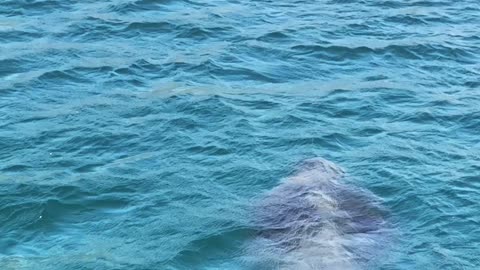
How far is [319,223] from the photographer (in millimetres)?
12828

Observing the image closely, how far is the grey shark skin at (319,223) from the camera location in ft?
39.3

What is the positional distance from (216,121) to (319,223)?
11.9ft

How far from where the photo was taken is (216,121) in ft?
52.0

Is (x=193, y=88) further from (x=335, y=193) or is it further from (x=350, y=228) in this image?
(x=350, y=228)

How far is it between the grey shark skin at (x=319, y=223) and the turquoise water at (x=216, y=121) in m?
0.24

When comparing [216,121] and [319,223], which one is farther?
[216,121]

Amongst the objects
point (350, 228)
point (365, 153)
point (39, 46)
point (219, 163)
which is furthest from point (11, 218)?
point (39, 46)

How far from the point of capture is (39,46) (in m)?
18.8

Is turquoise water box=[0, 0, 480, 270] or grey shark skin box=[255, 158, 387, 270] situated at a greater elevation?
grey shark skin box=[255, 158, 387, 270]

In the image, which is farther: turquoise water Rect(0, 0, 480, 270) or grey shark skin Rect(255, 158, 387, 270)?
turquoise water Rect(0, 0, 480, 270)

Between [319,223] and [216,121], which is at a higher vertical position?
[319,223]

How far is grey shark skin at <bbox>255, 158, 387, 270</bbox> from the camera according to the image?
1198 cm

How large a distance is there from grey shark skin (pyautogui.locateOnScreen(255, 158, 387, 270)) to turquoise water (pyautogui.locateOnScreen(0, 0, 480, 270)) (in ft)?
0.78

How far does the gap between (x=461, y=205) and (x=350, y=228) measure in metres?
1.72
